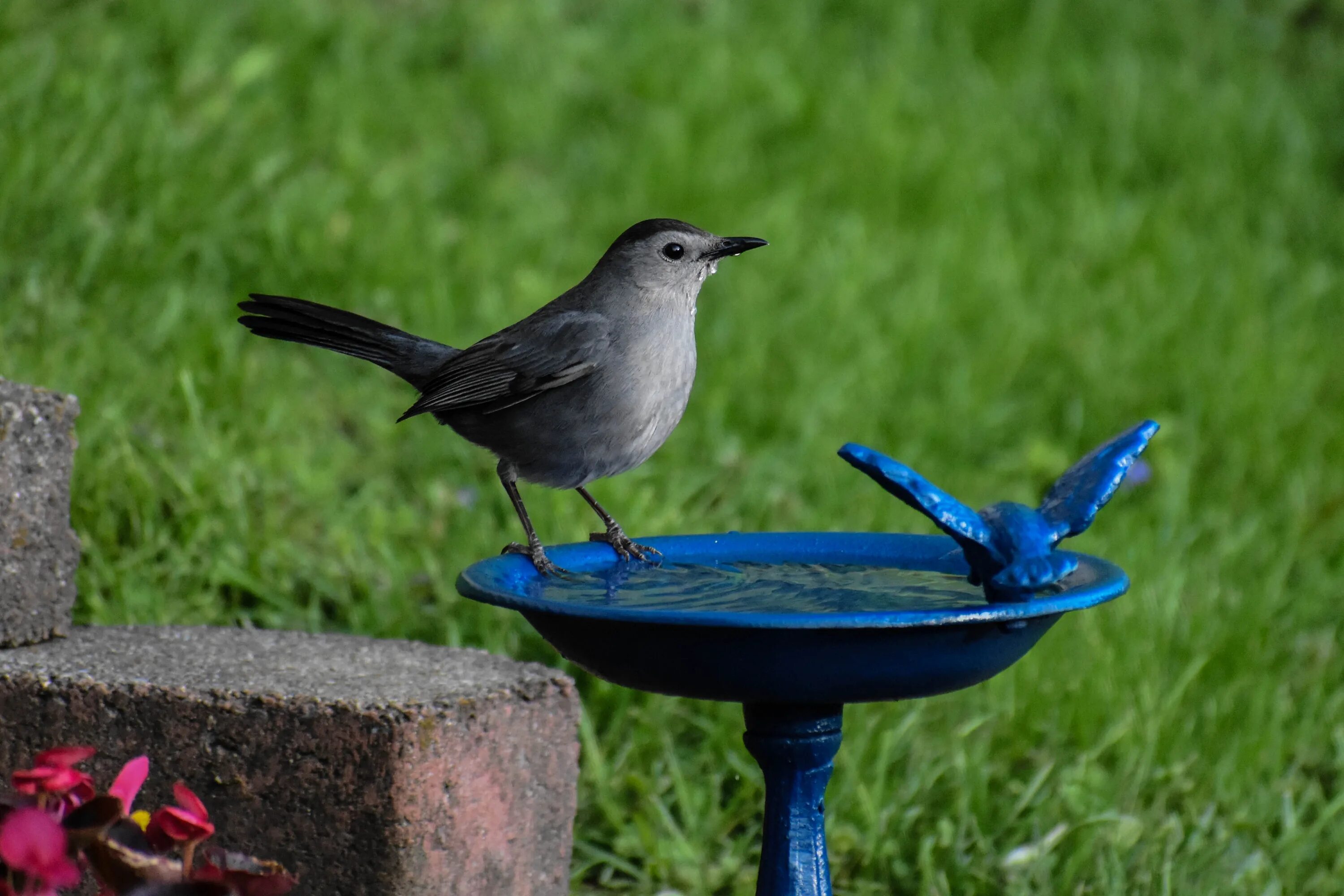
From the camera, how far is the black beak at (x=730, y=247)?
2864mm

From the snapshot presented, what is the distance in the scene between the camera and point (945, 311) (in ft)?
19.4

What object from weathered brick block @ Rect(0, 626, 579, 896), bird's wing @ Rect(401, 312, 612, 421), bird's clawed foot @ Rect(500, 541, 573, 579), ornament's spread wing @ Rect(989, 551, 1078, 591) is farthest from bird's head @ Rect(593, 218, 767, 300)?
ornament's spread wing @ Rect(989, 551, 1078, 591)

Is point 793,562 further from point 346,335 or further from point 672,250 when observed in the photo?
point 346,335

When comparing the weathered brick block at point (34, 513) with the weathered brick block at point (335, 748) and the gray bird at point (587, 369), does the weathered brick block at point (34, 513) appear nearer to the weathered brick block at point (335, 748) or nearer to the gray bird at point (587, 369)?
the weathered brick block at point (335, 748)

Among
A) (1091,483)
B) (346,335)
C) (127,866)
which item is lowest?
(127,866)

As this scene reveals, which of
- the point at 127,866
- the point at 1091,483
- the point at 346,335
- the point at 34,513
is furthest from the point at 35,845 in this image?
the point at 346,335

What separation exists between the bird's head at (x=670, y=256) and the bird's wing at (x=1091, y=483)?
900 mm

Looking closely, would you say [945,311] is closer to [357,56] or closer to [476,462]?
[476,462]

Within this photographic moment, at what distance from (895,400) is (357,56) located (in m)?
2.93

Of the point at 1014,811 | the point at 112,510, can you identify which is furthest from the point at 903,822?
the point at 112,510

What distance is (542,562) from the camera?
9.11 feet

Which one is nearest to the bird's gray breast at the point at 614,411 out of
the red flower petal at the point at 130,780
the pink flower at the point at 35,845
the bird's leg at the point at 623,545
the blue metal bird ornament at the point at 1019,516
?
the bird's leg at the point at 623,545

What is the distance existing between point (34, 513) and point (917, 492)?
1805 mm

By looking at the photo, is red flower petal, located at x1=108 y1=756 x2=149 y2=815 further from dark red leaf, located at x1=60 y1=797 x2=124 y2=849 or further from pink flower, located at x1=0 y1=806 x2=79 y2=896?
pink flower, located at x1=0 y1=806 x2=79 y2=896
